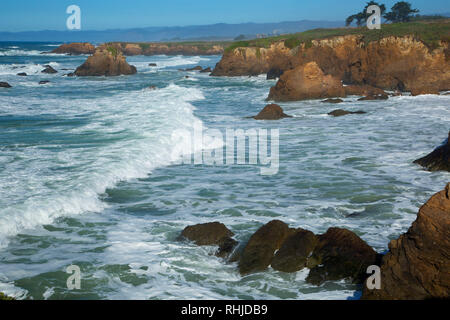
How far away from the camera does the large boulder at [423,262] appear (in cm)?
530

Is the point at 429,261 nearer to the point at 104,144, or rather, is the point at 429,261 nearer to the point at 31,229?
the point at 31,229

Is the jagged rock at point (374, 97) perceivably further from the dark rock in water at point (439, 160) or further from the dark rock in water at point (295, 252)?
the dark rock in water at point (295, 252)

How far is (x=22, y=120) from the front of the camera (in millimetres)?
20391

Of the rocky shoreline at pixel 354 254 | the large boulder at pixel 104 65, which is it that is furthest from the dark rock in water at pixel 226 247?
the large boulder at pixel 104 65

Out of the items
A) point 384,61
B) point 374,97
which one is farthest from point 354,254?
point 384,61

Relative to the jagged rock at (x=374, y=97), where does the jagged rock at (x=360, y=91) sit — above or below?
above

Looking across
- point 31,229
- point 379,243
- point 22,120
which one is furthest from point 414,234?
point 22,120

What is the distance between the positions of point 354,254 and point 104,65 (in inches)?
1925

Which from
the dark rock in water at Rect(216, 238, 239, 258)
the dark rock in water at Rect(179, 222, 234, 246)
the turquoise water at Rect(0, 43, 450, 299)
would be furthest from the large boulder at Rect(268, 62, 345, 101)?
the dark rock in water at Rect(216, 238, 239, 258)

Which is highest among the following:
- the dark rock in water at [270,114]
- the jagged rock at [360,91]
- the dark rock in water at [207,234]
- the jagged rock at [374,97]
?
the jagged rock at [360,91]

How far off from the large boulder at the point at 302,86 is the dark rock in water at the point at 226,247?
2121cm

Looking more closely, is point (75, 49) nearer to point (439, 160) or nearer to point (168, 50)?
Result: point (168, 50)

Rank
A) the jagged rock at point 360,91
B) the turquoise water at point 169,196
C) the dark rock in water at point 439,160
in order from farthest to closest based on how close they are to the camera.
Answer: the jagged rock at point 360,91, the dark rock in water at point 439,160, the turquoise water at point 169,196

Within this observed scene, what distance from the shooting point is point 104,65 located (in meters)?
51.9
